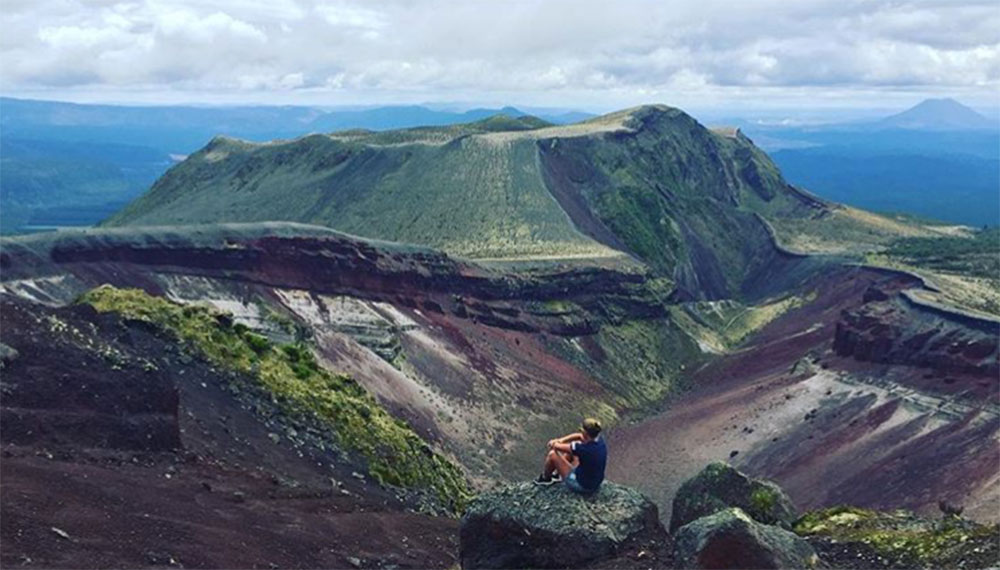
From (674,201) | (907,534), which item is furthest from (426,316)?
(674,201)

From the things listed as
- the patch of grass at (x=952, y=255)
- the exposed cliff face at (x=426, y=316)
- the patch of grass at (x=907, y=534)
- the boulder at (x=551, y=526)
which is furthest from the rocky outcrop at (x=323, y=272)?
the boulder at (x=551, y=526)

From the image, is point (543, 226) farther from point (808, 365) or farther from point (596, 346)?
point (808, 365)

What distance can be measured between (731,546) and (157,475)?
13804 millimetres

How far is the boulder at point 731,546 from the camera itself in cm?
1517

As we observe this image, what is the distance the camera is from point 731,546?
15203mm

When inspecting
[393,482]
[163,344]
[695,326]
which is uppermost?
[163,344]

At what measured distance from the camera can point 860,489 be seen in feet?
154

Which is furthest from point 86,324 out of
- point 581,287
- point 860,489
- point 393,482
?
point 581,287

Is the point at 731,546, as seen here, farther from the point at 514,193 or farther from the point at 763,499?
the point at 514,193

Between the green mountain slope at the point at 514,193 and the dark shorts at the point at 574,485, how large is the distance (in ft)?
240

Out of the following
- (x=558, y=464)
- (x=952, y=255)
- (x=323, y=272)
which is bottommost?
(x=952, y=255)

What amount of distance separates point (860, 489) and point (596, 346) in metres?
32.3

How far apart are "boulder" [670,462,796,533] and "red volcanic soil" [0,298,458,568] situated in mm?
5133

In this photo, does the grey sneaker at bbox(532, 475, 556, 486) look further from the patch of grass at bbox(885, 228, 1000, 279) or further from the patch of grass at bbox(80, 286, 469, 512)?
the patch of grass at bbox(885, 228, 1000, 279)
